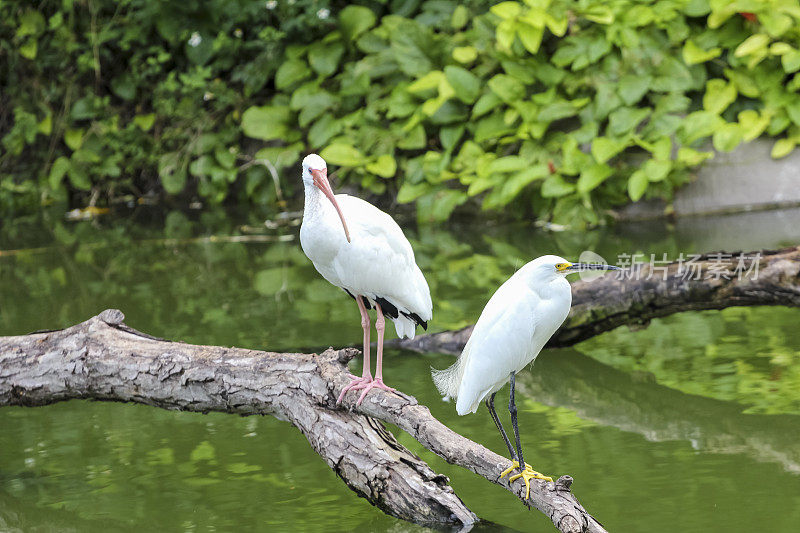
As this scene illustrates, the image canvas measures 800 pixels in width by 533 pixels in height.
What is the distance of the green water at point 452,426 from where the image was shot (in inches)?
132

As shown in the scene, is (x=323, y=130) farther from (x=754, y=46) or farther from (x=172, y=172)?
(x=754, y=46)

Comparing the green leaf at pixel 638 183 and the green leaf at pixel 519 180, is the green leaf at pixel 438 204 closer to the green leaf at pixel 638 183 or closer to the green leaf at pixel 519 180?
the green leaf at pixel 519 180

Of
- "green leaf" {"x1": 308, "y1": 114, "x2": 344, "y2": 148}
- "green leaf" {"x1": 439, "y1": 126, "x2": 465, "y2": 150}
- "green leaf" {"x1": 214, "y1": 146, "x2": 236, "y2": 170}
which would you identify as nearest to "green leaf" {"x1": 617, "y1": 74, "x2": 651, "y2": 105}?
"green leaf" {"x1": 439, "y1": 126, "x2": 465, "y2": 150}

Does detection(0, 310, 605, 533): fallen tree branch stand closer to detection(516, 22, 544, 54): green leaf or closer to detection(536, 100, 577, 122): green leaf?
detection(536, 100, 577, 122): green leaf

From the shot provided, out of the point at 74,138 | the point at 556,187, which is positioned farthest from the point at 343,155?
the point at 74,138

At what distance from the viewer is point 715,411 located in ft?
13.4

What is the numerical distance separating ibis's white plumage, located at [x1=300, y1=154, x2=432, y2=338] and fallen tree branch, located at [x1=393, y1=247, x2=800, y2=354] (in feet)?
3.65

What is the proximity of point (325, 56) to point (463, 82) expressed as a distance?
6.21 ft

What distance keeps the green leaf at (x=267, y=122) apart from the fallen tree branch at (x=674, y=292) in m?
5.16

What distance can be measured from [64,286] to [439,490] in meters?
4.67

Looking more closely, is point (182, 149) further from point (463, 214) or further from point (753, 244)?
point (753, 244)

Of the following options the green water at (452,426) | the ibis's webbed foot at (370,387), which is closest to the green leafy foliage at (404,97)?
the green water at (452,426)

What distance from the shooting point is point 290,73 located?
985cm

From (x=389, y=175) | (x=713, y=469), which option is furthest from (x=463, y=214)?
(x=713, y=469)
